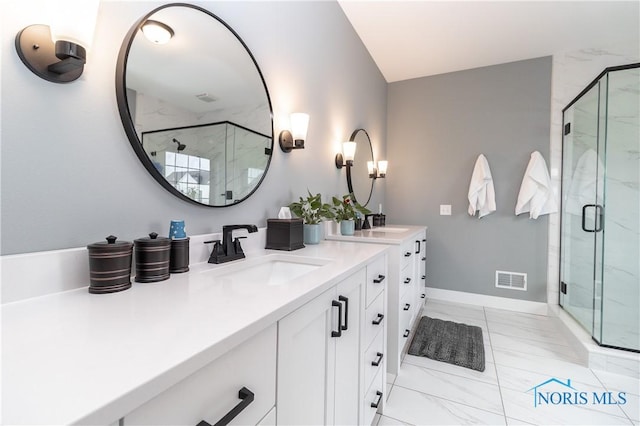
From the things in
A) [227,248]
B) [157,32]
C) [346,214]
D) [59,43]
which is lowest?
[227,248]

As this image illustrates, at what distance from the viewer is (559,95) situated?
299 cm

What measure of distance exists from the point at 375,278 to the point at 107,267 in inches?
42.0

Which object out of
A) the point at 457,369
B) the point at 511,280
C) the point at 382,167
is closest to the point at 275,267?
the point at 457,369

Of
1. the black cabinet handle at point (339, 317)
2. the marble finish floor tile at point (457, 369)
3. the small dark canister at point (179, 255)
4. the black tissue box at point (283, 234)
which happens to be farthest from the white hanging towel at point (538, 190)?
the small dark canister at point (179, 255)

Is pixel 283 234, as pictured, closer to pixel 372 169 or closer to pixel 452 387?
A: pixel 452 387

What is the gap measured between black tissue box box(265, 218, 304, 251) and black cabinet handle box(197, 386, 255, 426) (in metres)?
0.89

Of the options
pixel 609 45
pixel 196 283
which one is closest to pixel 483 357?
pixel 196 283

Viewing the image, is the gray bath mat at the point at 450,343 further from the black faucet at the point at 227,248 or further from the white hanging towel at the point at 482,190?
the black faucet at the point at 227,248

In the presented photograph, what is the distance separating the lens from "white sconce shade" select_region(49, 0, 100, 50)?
2.31ft

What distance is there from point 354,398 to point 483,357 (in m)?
1.44

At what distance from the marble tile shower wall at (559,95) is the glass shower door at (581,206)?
60 millimetres

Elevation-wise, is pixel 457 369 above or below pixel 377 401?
below

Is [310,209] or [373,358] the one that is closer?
[373,358]

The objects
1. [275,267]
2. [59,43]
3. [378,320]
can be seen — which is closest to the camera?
[59,43]
